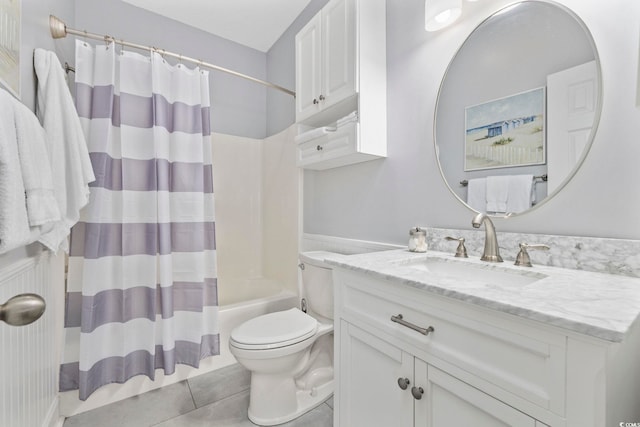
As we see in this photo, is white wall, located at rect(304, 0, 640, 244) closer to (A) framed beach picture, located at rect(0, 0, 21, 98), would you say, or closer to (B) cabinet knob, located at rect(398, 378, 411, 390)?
(B) cabinet knob, located at rect(398, 378, 411, 390)

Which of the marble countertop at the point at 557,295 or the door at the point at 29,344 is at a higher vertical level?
the marble countertop at the point at 557,295

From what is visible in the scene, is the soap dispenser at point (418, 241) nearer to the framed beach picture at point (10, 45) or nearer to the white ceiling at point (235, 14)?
the framed beach picture at point (10, 45)

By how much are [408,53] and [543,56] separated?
0.61m

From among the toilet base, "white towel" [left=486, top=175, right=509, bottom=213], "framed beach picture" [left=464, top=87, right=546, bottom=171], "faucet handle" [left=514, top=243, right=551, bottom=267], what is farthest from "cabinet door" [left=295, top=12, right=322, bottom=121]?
the toilet base

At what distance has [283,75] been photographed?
8.25ft

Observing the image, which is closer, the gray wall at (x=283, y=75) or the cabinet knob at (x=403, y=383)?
the cabinet knob at (x=403, y=383)

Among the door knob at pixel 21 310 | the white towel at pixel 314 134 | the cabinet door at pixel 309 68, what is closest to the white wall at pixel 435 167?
the white towel at pixel 314 134

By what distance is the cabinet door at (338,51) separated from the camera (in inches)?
54.2

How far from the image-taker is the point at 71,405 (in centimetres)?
140

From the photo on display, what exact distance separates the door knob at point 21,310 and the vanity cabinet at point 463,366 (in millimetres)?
762

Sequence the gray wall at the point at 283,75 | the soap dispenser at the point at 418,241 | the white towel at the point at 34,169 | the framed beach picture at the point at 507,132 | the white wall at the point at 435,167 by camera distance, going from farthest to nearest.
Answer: the gray wall at the point at 283,75 < the soap dispenser at the point at 418,241 < the framed beach picture at the point at 507,132 < the white wall at the point at 435,167 < the white towel at the point at 34,169

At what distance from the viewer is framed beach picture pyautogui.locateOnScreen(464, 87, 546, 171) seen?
3.11ft

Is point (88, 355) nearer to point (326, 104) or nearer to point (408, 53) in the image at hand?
point (326, 104)

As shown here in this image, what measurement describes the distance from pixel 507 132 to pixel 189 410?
1.99m
